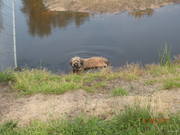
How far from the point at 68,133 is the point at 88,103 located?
47.5 inches

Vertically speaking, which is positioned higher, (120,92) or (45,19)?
(45,19)

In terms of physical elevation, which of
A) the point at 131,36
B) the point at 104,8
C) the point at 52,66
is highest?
the point at 104,8

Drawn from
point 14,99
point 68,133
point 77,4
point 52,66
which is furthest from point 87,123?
point 77,4

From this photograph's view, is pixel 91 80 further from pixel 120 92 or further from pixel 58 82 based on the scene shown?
pixel 120 92

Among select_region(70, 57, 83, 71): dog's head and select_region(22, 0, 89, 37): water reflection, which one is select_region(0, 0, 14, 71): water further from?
select_region(70, 57, 83, 71): dog's head

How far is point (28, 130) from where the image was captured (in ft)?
14.0

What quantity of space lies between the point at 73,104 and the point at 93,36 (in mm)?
7118

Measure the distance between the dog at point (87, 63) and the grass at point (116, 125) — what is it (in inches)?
206

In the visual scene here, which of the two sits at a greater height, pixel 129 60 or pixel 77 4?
pixel 77 4

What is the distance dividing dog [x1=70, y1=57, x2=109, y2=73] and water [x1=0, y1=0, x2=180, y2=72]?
19.0 inches

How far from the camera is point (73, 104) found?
5234mm

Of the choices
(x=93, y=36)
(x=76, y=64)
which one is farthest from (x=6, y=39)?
(x=93, y=36)

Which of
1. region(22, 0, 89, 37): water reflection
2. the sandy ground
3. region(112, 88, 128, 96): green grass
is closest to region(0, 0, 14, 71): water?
region(22, 0, 89, 37): water reflection

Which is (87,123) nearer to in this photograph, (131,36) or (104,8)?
(131,36)
